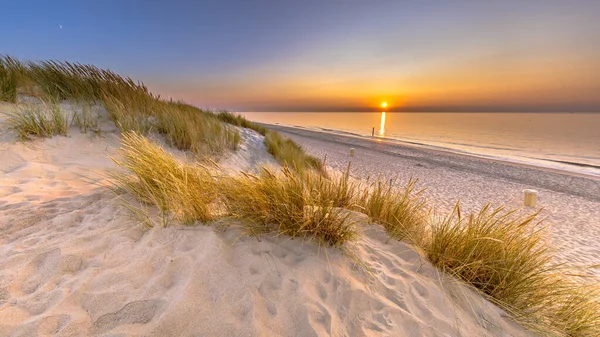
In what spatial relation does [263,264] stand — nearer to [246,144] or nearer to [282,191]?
[282,191]

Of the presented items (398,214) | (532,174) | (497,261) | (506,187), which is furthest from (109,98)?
(532,174)

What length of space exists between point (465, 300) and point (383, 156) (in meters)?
11.5

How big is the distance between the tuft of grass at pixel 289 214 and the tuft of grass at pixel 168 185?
30 cm

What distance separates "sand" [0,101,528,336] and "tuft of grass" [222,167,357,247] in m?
0.11

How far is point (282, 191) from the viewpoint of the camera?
91.7 inches

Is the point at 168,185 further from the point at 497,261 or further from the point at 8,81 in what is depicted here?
the point at 8,81

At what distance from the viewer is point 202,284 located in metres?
1.62

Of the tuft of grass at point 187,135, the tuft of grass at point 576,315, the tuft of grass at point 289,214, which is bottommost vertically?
the tuft of grass at point 576,315

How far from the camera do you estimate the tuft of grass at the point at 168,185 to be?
224 centimetres

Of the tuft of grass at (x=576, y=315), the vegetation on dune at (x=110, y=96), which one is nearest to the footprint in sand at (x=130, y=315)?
the tuft of grass at (x=576, y=315)

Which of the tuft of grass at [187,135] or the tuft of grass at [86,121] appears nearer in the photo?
the tuft of grass at [86,121]

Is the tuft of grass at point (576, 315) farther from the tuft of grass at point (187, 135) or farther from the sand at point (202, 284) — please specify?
the tuft of grass at point (187, 135)

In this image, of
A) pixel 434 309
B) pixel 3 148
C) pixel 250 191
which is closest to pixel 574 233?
pixel 434 309

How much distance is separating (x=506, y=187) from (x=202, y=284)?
10.0 metres
